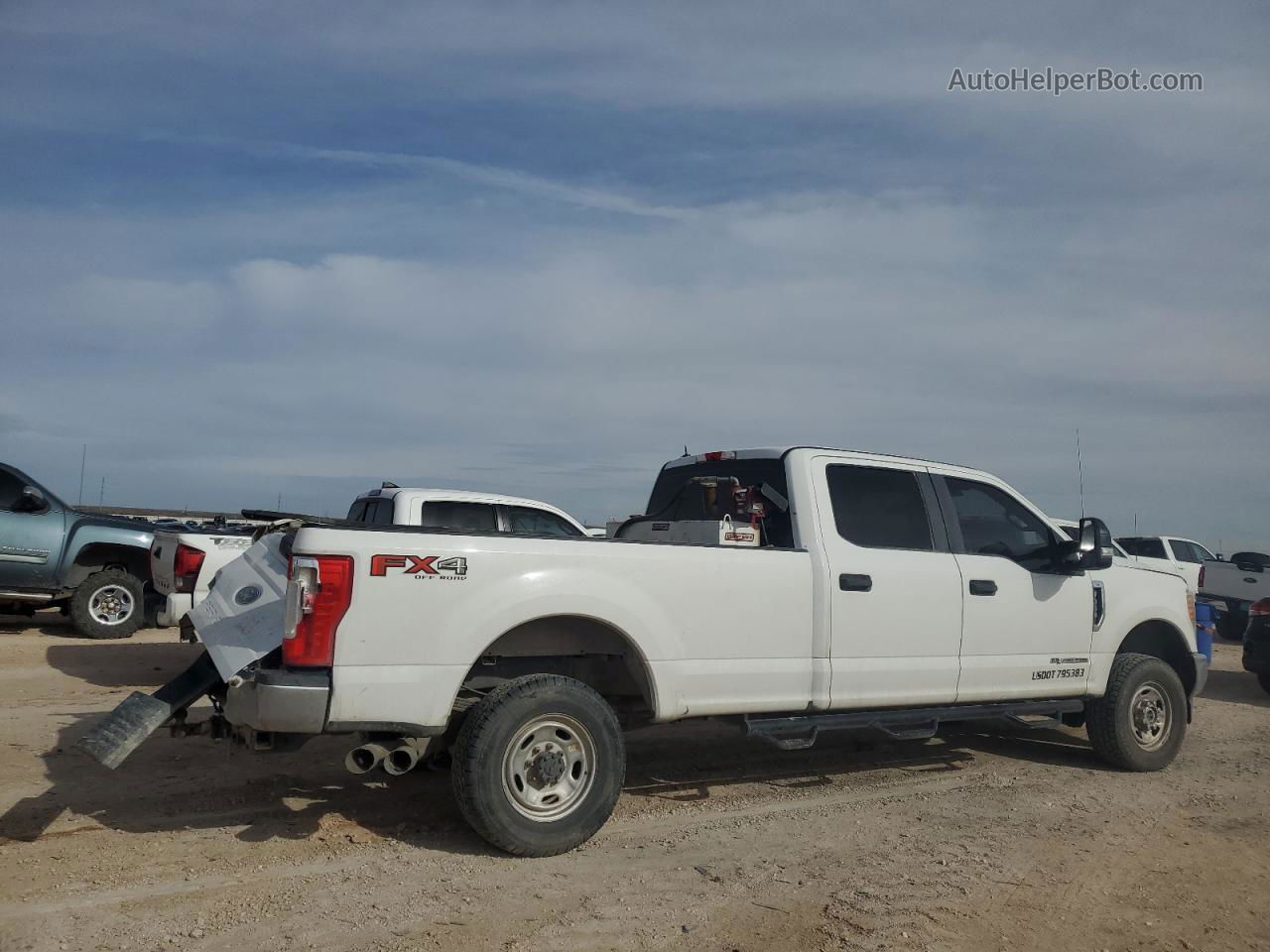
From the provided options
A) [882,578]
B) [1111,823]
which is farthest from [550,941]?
[1111,823]

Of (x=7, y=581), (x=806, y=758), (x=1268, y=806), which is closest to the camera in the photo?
(x=1268, y=806)

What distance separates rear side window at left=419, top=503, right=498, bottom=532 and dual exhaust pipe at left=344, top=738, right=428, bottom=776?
189 inches

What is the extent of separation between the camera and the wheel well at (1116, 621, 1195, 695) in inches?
311

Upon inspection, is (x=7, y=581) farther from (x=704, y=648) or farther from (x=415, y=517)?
(x=704, y=648)

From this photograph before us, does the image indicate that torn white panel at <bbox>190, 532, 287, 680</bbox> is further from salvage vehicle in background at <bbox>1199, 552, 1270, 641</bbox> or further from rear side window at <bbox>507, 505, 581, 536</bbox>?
salvage vehicle in background at <bbox>1199, 552, 1270, 641</bbox>

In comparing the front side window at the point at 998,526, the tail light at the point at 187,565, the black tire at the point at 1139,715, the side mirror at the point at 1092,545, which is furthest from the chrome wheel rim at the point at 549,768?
the tail light at the point at 187,565

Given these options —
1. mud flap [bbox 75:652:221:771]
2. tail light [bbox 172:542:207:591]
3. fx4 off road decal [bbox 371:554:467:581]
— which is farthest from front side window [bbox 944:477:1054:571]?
tail light [bbox 172:542:207:591]

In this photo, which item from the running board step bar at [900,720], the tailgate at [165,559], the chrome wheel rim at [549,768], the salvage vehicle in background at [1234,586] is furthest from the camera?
the salvage vehicle in background at [1234,586]

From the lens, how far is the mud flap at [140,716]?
476cm

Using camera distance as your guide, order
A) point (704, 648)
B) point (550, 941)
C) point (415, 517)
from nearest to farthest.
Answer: point (550, 941) < point (704, 648) < point (415, 517)

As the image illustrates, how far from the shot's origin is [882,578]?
248 inches

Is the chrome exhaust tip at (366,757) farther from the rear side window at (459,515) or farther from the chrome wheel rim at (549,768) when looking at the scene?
the rear side window at (459,515)

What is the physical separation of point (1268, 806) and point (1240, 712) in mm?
4711

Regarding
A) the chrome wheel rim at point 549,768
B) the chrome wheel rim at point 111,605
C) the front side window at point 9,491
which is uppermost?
the front side window at point 9,491
